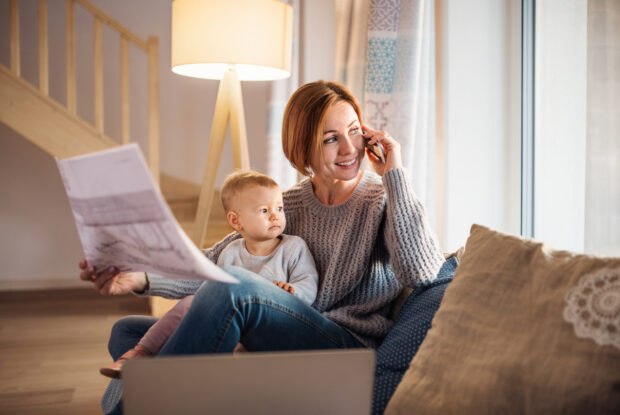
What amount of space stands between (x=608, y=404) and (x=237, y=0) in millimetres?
1900

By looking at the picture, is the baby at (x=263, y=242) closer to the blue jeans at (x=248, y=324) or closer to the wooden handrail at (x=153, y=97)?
the blue jeans at (x=248, y=324)

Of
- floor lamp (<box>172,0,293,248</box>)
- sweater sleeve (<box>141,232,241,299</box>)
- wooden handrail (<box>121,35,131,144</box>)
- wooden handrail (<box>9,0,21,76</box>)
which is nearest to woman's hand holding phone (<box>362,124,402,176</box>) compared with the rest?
sweater sleeve (<box>141,232,241,299</box>)

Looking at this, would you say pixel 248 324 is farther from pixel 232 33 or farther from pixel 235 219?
pixel 232 33

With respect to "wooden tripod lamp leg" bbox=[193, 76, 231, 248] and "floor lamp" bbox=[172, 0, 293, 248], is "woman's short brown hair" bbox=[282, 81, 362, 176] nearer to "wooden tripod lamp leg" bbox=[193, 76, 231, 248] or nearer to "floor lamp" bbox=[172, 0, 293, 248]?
"floor lamp" bbox=[172, 0, 293, 248]

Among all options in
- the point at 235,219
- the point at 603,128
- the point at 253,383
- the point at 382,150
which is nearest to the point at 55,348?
the point at 235,219

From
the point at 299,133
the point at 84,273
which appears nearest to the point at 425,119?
the point at 299,133

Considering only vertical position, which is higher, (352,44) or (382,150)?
(352,44)

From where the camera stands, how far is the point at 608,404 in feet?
2.81

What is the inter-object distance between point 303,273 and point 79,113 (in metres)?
3.38

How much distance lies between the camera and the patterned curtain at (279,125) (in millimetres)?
3197

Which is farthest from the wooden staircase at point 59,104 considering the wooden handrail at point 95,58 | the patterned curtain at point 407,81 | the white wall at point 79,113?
the patterned curtain at point 407,81

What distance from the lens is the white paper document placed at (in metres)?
0.86

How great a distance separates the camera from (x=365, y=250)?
159 centimetres

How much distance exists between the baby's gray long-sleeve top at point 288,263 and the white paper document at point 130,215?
54 cm
